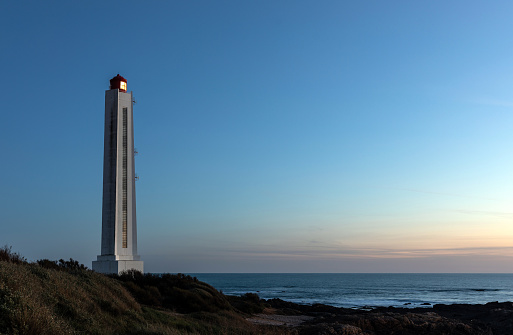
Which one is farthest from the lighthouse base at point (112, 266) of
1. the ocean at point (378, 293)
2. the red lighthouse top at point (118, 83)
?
the ocean at point (378, 293)

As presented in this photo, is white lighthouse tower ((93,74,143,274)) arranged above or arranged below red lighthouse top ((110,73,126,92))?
below

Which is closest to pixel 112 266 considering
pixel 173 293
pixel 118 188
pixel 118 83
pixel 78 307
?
pixel 118 188

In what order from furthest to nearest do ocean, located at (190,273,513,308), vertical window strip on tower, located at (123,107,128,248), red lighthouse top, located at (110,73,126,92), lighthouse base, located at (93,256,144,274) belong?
ocean, located at (190,273,513,308) → red lighthouse top, located at (110,73,126,92) → vertical window strip on tower, located at (123,107,128,248) → lighthouse base, located at (93,256,144,274)

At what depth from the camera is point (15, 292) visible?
848 cm

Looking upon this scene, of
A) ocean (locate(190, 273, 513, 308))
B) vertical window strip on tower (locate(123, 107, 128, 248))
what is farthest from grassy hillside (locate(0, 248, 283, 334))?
ocean (locate(190, 273, 513, 308))

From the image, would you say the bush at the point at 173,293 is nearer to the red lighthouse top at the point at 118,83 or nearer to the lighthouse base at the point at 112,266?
the lighthouse base at the point at 112,266

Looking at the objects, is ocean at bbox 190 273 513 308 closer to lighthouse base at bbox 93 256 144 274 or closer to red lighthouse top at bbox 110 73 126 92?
lighthouse base at bbox 93 256 144 274

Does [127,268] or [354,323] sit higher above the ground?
[127,268]

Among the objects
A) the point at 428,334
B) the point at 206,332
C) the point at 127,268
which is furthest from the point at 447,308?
the point at 206,332

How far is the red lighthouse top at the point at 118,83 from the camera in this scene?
2762 centimetres

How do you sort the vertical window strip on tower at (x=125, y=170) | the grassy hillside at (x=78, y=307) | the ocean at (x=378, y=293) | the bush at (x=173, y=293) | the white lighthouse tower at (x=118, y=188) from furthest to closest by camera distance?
the ocean at (x=378, y=293)
the vertical window strip on tower at (x=125, y=170)
the white lighthouse tower at (x=118, y=188)
the bush at (x=173, y=293)
the grassy hillside at (x=78, y=307)

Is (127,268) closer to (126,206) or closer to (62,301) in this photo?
(126,206)

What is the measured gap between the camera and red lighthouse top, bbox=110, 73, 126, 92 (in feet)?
90.6

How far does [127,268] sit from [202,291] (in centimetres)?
563
